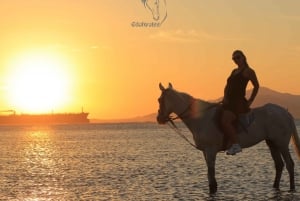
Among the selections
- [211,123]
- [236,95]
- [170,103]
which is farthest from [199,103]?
[236,95]

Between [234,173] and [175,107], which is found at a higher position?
[175,107]

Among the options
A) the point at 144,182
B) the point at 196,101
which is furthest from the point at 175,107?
the point at 144,182

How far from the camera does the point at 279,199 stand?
18.2 metres

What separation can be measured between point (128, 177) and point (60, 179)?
10.6 ft

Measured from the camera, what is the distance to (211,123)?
1895 centimetres

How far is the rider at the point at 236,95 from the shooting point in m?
18.5

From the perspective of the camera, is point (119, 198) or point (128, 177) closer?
point (119, 198)

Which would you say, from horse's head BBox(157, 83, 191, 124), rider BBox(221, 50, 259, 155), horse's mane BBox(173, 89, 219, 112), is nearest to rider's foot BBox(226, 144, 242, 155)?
rider BBox(221, 50, 259, 155)

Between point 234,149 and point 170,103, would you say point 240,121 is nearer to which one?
point 234,149

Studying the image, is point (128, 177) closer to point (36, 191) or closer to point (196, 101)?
point (36, 191)

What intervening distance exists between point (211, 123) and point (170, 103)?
1521 millimetres

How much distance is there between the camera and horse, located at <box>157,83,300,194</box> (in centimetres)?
1873

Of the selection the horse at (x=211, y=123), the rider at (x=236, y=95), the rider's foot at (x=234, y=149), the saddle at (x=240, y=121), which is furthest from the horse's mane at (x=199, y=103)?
the rider's foot at (x=234, y=149)

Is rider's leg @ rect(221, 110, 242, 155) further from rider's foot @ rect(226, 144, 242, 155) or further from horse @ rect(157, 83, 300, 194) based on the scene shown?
horse @ rect(157, 83, 300, 194)
